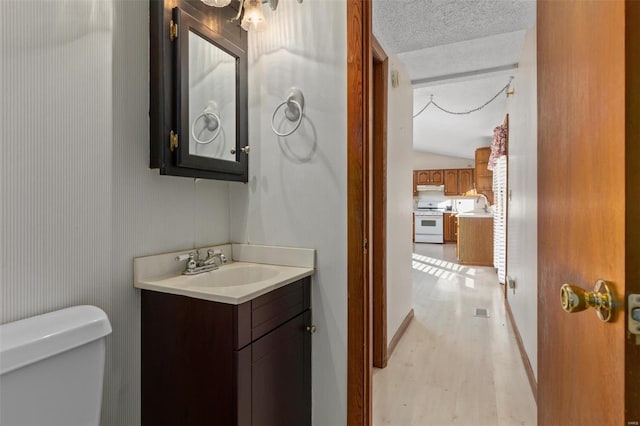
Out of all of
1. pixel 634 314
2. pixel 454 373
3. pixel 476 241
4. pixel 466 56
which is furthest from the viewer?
pixel 476 241

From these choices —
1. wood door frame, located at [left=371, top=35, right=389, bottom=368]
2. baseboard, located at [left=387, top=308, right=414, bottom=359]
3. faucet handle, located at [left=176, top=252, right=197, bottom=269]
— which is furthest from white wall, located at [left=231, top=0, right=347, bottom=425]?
baseboard, located at [left=387, top=308, right=414, bottom=359]

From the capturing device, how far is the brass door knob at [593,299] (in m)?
0.54

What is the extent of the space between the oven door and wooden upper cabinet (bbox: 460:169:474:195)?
2.92 ft

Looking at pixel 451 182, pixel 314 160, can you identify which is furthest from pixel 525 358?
pixel 451 182

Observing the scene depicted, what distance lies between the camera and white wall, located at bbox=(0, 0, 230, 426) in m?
1.01

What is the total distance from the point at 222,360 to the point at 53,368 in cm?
47

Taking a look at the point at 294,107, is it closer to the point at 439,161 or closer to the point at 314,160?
the point at 314,160

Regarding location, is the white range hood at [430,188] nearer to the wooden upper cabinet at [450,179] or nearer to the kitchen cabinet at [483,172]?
the wooden upper cabinet at [450,179]

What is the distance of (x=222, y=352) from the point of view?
1.16 metres

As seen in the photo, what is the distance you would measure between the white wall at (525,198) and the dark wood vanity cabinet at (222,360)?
4.45 feet

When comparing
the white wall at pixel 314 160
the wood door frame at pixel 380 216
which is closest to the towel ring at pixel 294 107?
the white wall at pixel 314 160

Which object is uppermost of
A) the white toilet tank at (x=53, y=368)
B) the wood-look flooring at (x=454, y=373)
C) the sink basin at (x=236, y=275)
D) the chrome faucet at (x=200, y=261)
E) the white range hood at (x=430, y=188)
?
the white range hood at (x=430, y=188)

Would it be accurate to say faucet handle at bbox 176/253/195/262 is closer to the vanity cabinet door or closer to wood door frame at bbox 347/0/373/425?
the vanity cabinet door

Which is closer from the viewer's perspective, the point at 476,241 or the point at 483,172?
the point at 476,241
